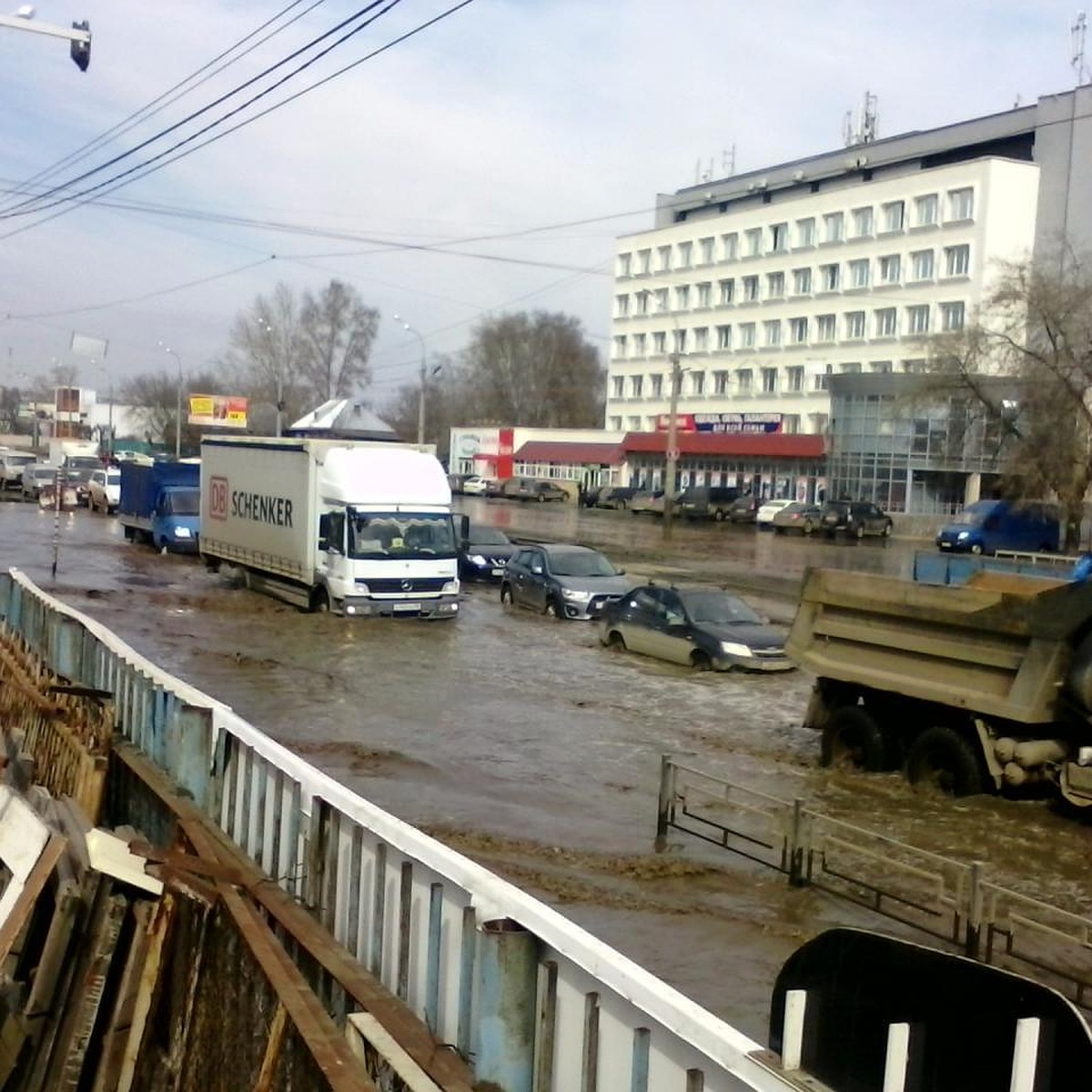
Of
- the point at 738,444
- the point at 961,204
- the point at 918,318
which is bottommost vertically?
the point at 738,444

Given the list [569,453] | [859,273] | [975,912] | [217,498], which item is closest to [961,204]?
[859,273]

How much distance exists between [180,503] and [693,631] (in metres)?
21.5

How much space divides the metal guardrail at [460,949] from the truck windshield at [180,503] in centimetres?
3040

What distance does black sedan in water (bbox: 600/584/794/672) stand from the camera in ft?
62.6

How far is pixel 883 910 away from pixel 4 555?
29.3 meters

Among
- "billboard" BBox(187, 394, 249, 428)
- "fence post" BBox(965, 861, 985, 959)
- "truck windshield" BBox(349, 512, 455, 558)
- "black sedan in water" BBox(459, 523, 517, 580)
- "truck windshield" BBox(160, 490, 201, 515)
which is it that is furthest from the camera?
"billboard" BBox(187, 394, 249, 428)

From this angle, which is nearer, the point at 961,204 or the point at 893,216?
the point at 961,204

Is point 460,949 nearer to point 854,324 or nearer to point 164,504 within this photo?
point 164,504

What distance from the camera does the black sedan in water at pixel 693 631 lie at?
19094 millimetres

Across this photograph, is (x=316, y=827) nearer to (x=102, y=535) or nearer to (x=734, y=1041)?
(x=734, y=1041)

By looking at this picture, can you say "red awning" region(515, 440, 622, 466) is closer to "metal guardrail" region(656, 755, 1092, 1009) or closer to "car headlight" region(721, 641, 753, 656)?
"car headlight" region(721, 641, 753, 656)

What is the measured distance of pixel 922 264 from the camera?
68.6 m

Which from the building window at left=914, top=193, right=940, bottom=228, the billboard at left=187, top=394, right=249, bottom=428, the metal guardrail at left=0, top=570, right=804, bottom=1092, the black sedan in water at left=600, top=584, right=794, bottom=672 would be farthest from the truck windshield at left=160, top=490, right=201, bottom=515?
the billboard at left=187, top=394, right=249, bottom=428

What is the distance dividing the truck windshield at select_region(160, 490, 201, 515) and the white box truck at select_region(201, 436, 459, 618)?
1229 cm
